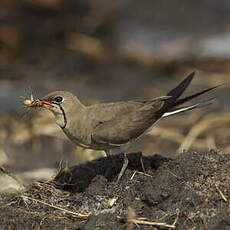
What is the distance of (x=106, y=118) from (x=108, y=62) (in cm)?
698

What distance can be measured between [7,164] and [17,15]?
18.6ft

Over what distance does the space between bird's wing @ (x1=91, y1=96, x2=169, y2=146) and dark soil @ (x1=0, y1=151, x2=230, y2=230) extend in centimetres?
27

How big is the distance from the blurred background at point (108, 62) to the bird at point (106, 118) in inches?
107

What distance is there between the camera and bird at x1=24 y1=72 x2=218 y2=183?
6199 millimetres

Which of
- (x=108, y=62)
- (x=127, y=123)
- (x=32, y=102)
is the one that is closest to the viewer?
(x=127, y=123)

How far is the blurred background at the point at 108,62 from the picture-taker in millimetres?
9906

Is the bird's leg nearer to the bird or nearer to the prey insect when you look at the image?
the bird

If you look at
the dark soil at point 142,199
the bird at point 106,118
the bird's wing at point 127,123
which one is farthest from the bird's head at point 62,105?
the dark soil at point 142,199

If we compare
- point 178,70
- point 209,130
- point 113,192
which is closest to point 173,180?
point 113,192

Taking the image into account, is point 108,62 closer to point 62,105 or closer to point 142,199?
point 62,105

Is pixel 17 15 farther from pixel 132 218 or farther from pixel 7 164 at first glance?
pixel 132 218

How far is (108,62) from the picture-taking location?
1317 centimetres

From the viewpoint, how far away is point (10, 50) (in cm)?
1326

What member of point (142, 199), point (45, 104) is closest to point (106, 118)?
point (45, 104)
